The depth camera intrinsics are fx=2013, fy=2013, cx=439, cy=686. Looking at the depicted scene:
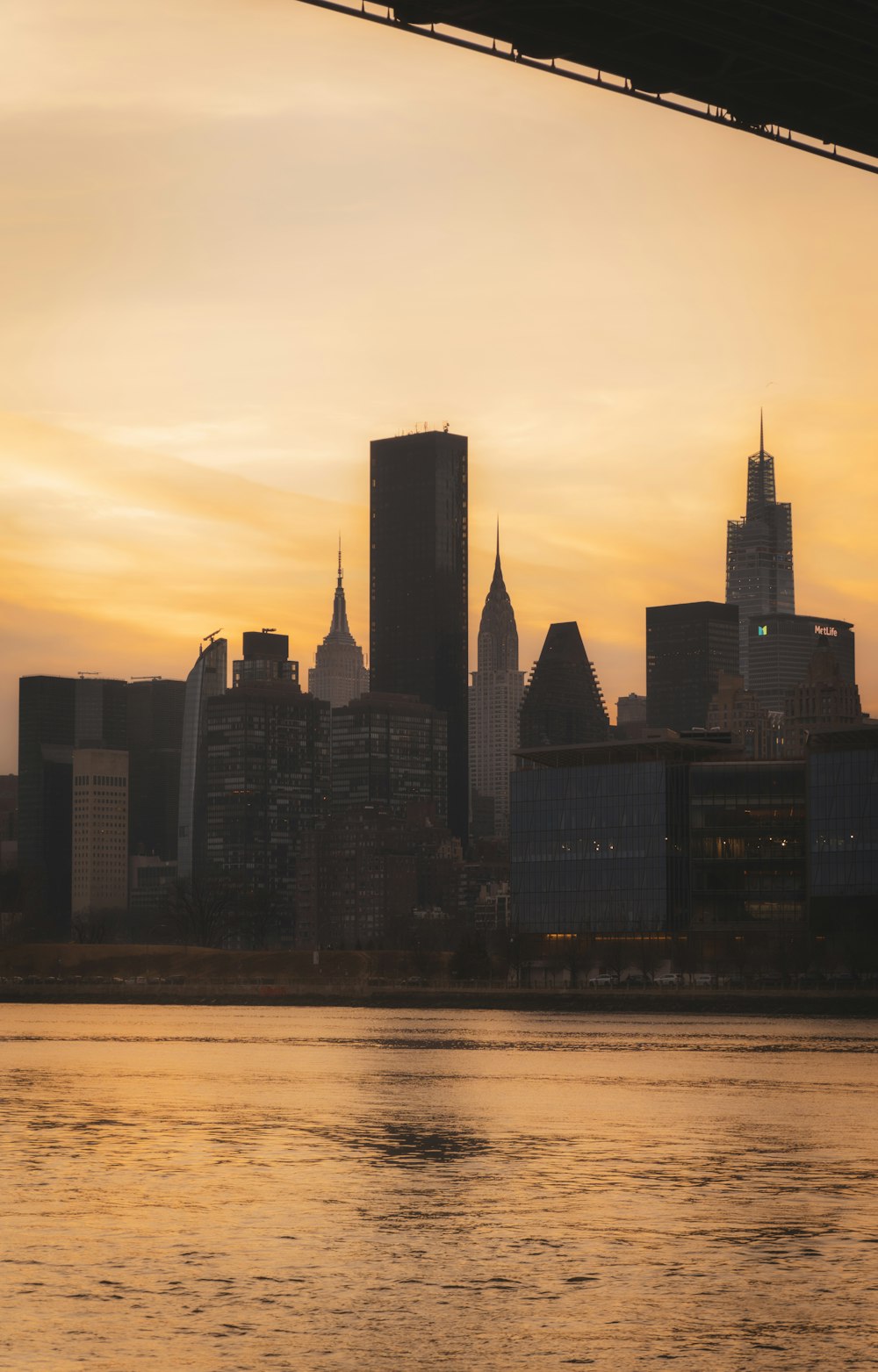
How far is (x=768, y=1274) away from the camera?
39.0m

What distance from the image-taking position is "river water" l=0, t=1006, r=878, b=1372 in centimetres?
3306

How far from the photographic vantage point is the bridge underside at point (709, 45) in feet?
149

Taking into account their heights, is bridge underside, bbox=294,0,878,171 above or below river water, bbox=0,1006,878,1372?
above

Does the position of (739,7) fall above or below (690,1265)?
above

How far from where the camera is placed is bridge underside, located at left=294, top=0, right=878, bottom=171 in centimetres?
4538

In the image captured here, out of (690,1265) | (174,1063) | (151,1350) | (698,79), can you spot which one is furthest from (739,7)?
(174,1063)

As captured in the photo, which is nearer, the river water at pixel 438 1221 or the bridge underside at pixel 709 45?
the river water at pixel 438 1221

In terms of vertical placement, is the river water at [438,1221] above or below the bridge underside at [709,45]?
below

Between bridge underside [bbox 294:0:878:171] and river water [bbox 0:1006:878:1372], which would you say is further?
bridge underside [bbox 294:0:878:171]

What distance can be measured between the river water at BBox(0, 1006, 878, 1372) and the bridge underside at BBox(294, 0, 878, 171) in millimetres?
26399

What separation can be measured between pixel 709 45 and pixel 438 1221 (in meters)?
28.2

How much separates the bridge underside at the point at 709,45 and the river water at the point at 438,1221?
26399 mm

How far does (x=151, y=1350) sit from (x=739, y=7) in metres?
31.7

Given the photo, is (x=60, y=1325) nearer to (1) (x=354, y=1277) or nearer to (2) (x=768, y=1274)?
(1) (x=354, y=1277)
